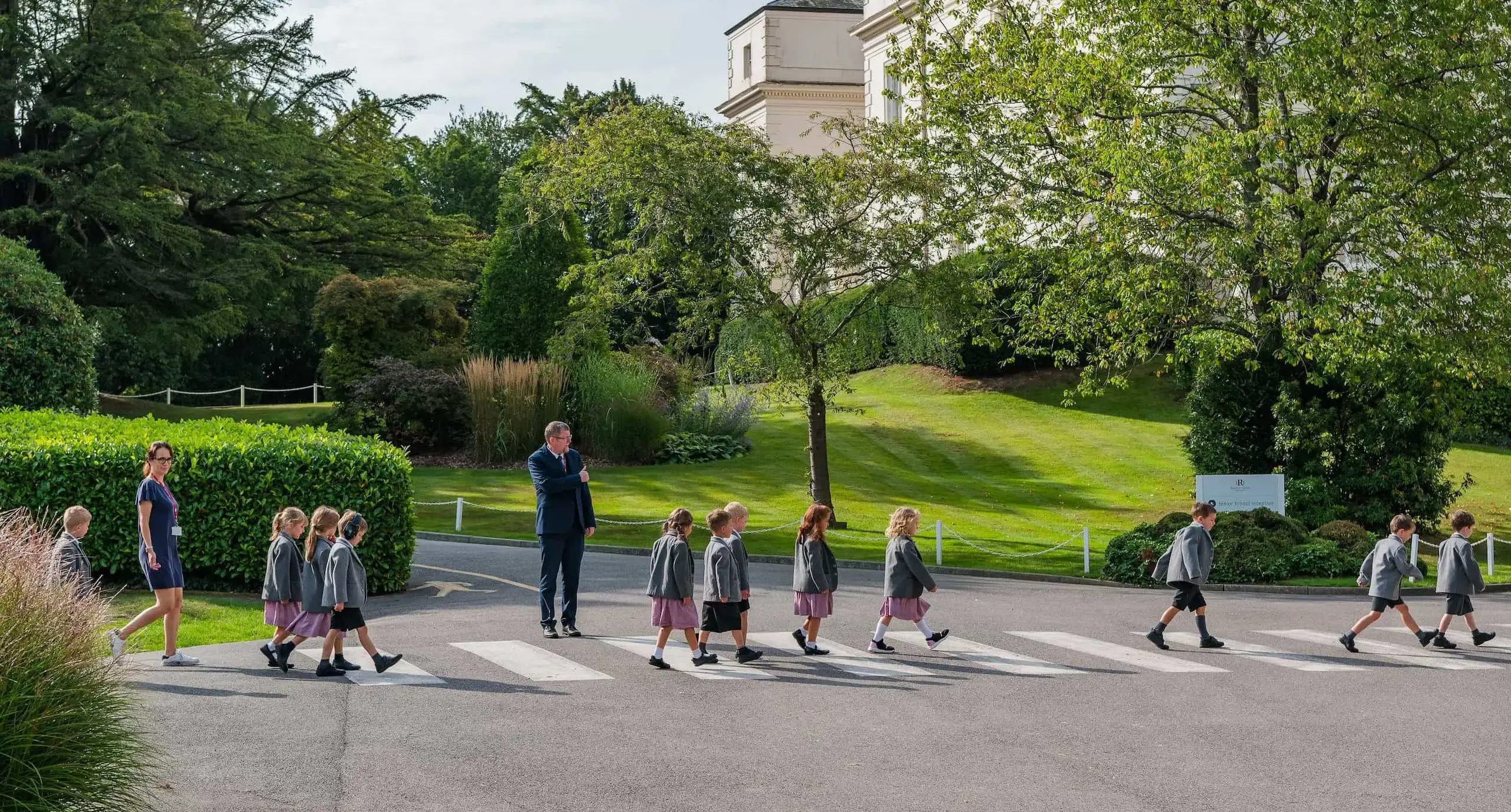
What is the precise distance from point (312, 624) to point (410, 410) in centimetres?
2552

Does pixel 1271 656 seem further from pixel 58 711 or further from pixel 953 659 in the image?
pixel 58 711

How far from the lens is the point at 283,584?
1187 centimetres

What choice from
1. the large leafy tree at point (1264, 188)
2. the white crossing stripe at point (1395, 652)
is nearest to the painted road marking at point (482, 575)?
the white crossing stripe at point (1395, 652)

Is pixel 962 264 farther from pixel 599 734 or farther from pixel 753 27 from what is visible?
pixel 753 27

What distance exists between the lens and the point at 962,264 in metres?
26.4

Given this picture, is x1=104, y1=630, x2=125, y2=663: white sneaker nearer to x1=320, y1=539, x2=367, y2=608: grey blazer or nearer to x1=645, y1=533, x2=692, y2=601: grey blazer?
x1=320, y1=539, x2=367, y2=608: grey blazer

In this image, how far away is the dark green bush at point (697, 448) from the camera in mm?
36250

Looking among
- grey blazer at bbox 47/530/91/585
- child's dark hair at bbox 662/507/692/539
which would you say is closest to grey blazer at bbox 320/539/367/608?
grey blazer at bbox 47/530/91/585

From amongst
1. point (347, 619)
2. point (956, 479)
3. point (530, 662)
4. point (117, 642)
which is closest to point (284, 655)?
point (347, 619)

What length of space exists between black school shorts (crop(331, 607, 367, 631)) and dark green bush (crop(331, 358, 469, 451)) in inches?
990

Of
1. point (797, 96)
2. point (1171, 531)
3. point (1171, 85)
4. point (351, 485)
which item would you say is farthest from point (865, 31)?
point (351, 485)

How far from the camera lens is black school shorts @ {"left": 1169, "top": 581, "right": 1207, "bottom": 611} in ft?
45.8

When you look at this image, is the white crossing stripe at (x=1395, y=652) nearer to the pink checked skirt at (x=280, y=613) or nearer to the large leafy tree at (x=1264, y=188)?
the large leafy tree at (x=1264, y=188)

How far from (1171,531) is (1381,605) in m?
7.09
